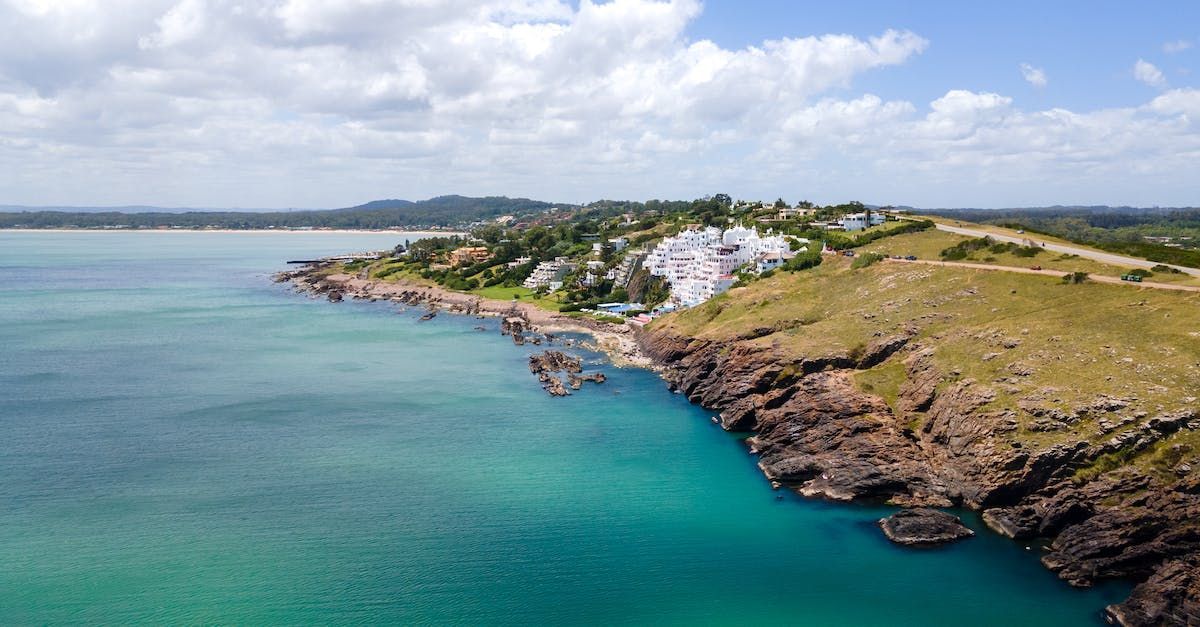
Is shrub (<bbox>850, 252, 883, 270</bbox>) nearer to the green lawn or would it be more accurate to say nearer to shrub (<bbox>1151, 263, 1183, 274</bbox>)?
shrub (<bbox>1151, 263, 1183, 274</bbox>)

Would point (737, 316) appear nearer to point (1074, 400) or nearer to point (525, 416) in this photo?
point (525, 416)

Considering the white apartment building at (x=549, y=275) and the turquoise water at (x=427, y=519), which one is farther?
the white apartment building at (x=549, y=275)

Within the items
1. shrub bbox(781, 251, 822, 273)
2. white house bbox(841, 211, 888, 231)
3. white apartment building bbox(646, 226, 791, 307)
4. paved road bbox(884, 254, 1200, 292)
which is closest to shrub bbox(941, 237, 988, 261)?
paved road bbox(884, 254, 1200, 292)

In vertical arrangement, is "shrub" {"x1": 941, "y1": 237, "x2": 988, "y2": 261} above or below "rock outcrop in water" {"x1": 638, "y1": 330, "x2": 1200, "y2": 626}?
above

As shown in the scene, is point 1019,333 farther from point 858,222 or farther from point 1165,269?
point 858,222

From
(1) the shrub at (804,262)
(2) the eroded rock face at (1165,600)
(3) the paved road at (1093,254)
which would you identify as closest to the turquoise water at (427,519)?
(2) the eroded rock face at (1165,600)

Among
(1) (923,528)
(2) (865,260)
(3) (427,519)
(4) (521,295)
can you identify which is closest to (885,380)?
(1) (923,528)

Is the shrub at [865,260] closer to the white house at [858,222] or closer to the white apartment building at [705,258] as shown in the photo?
the white apartment building at [705,258]

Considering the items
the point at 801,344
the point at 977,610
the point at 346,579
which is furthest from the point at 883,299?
the point at 346,579
